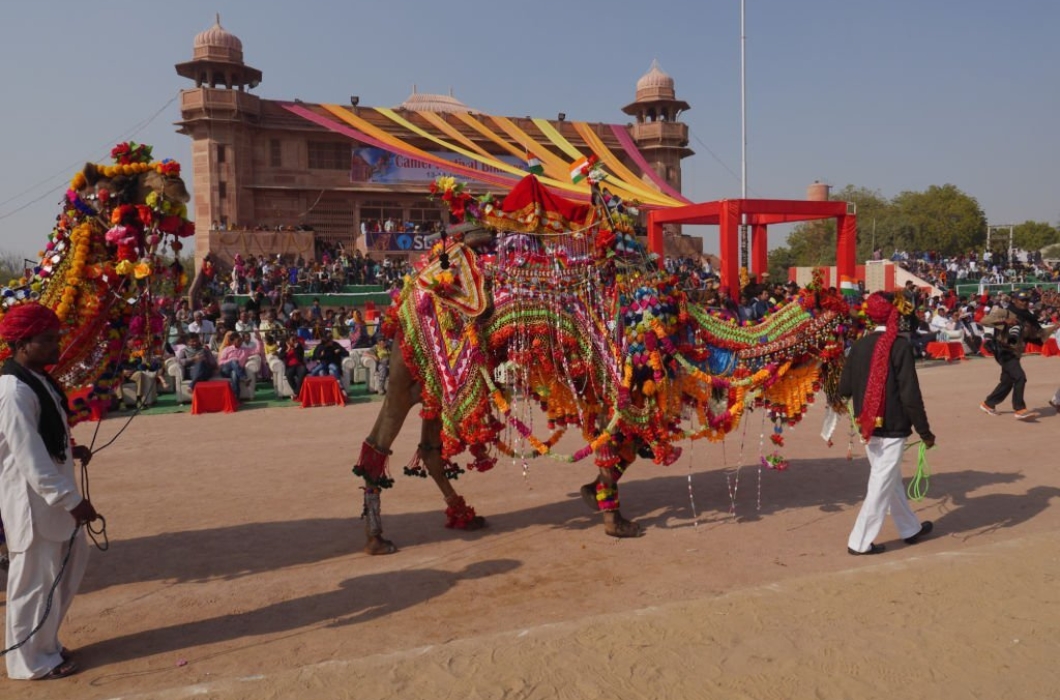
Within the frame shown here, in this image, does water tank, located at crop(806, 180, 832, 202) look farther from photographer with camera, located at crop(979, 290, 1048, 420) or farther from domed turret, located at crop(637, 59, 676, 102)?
photographer with camera, located at crop(979, 290, 1048, 420)

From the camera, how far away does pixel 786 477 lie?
7680 millimetres

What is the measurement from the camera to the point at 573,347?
5914 mm

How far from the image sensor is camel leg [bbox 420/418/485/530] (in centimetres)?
616

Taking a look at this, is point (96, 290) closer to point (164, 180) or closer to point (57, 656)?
point (164, 180)

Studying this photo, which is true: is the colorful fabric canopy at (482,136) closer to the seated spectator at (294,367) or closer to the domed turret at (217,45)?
the domed turret at (217,45)

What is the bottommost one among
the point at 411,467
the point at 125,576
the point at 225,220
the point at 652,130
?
the point at 125,576

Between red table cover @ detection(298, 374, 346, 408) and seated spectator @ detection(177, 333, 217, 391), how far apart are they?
154cm

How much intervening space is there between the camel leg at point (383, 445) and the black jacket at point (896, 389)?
10.3ft

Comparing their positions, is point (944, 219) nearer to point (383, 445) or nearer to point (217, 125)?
point (217, 125)

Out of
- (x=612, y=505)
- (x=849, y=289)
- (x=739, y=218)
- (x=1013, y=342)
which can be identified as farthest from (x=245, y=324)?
(x=1013, y=342)

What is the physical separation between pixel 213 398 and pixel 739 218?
36.0 feet

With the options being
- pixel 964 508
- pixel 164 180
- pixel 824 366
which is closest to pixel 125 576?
pixel 164 180

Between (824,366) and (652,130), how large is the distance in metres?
32.3

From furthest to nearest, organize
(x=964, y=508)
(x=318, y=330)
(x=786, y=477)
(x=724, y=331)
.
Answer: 1. (x=318, y=330)
2. (x=786, y=477)
3. (x=964, y=508)
4. (x=724, y=331)
